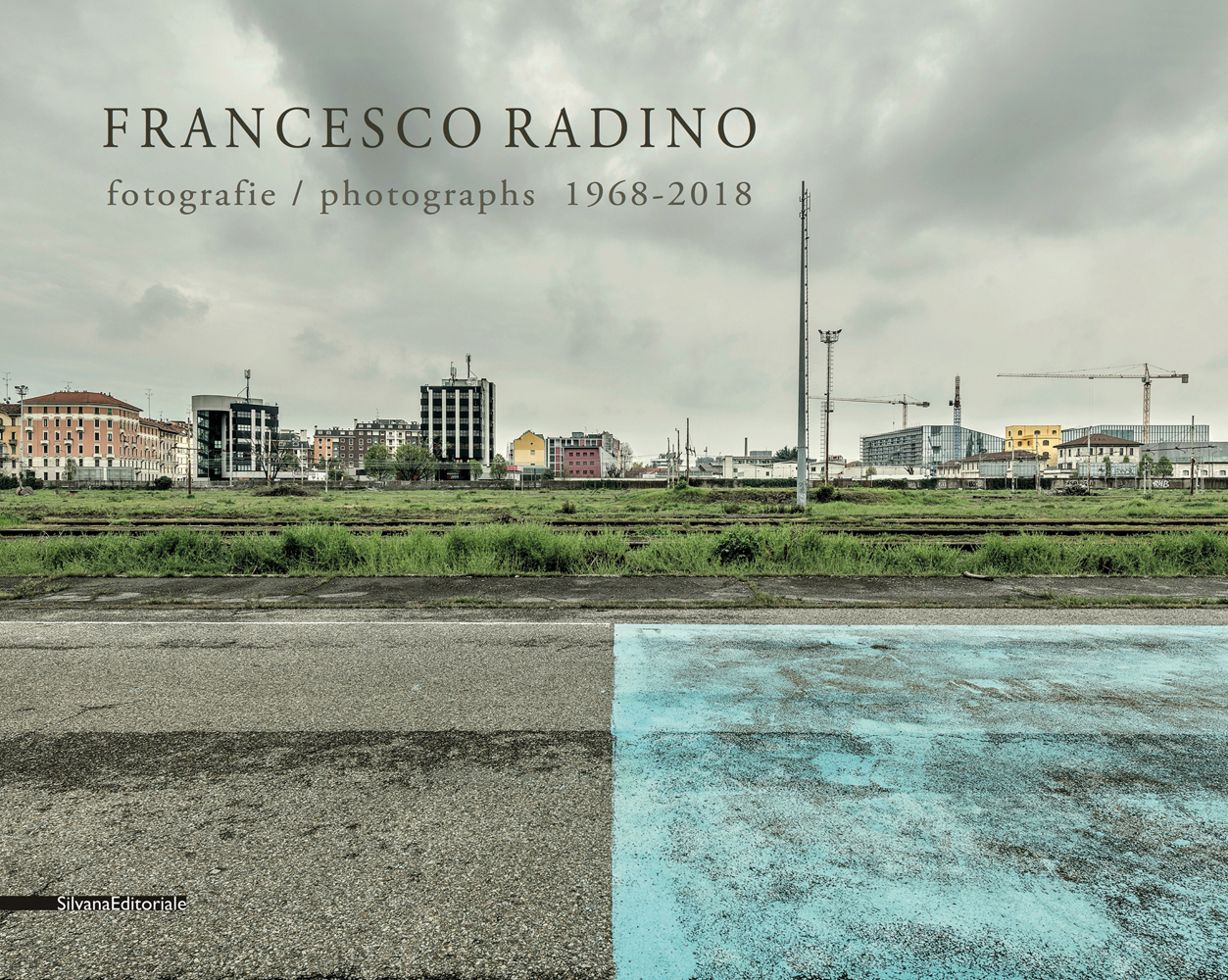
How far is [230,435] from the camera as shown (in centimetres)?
14988

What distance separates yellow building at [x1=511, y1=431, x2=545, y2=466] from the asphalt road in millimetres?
166503

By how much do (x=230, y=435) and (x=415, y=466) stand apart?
60680 mm

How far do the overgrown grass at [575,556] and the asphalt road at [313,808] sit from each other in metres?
5.60

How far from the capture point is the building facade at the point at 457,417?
518 ft

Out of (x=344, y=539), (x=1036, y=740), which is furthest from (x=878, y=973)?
(x=344, y=539)

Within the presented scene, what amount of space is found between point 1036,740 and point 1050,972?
2183 mm

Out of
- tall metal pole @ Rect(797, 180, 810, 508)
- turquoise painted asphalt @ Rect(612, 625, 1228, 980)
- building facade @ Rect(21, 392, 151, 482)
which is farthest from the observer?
building facade @ Rect(21, 392, 151, 482)

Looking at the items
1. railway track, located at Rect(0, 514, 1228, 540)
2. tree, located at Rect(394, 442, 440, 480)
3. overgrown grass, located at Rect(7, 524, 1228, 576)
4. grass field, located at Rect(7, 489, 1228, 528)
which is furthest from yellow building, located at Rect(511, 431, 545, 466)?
overgrown grass, located at Rect(7, 524, 1228, 576)

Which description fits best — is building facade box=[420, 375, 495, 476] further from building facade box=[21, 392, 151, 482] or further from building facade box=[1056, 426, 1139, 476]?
building facade box=[1056, 426, 1139, 476]

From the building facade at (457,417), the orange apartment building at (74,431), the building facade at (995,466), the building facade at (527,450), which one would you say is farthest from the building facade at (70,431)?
the building facade at (995,466)

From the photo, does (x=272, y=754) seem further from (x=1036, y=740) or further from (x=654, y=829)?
(x=1036, y=740)

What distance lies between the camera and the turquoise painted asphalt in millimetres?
2443

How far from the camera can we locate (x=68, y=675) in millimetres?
5770

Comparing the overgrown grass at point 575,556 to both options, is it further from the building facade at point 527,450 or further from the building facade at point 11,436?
the building facade at point 527,450
